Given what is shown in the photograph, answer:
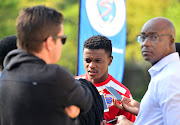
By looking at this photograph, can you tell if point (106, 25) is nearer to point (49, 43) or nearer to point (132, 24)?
point (49, 43)

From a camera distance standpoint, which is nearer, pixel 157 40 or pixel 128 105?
pixel 157 40

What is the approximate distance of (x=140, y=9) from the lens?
1320 cm

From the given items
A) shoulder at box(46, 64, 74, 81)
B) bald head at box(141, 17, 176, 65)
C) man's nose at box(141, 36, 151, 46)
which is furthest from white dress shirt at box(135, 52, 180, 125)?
shoulder at box(46, 64, 74, 81)

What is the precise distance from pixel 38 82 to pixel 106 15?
3.25 m

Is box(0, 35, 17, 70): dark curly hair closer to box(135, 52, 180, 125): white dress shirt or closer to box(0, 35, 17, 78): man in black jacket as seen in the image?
box(0, 35, 17, 78): man in black jacket

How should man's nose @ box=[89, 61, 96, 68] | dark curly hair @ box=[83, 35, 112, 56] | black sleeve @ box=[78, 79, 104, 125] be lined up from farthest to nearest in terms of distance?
dark curly hair @ box=[83, 35, 112, 56]
man's nose @ box=[89, 61, 96, 68]
black sleeve @ box=[78, 79, 104, 125]

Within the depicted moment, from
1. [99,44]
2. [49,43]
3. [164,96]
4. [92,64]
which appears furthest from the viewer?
[99,44]

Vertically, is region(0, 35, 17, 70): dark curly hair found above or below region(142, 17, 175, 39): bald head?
below

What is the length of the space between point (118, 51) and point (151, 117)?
263cm

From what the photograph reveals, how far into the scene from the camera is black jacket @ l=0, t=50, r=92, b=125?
5.07 ft

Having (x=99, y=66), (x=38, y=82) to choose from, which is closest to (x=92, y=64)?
(x=99, y=66)

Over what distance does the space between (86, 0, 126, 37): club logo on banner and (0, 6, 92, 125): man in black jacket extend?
273 cm

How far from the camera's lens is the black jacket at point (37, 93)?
5.07 feet

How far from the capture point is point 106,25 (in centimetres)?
451
